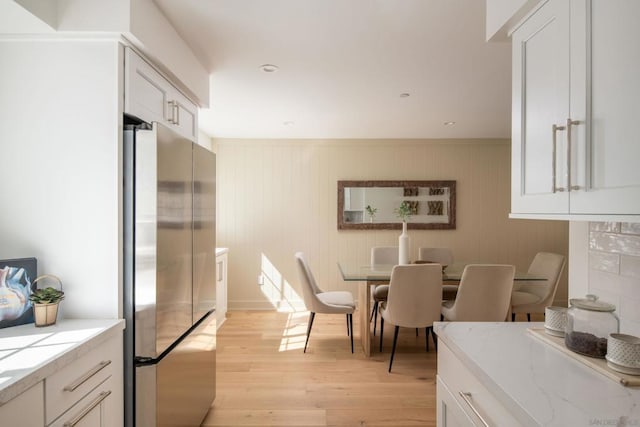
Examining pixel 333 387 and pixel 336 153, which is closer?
pixel 333 387

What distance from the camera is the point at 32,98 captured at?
1.59m

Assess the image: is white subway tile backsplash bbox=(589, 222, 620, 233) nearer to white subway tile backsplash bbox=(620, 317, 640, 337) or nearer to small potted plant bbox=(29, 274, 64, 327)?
white subway tile backsplash bbox=(620, 317, 640, 337)

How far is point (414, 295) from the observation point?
3053 mm

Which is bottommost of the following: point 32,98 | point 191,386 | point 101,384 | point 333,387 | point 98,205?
point 333,387

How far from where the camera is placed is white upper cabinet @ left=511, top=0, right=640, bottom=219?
0.89 meters

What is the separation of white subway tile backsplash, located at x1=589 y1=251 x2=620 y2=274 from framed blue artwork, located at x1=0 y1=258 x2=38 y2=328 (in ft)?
7.35

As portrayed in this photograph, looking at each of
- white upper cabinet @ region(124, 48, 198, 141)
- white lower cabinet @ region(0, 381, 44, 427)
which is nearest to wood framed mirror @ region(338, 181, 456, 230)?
white upper cabinet @ region(124, 48, 198, 141)

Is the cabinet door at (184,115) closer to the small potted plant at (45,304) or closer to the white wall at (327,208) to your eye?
the small potted plant at (45,304)

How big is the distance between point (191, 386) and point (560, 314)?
73.1 inches

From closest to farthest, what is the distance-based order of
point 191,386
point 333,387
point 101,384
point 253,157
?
point 101,384 < point 191,386 < point 333,387 < point 253,157

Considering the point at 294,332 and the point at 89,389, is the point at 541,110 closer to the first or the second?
the point at 89,389

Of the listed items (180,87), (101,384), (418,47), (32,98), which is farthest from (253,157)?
(101,384)

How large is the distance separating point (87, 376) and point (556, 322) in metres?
1.76

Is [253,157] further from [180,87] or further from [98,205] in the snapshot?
[98,205]
